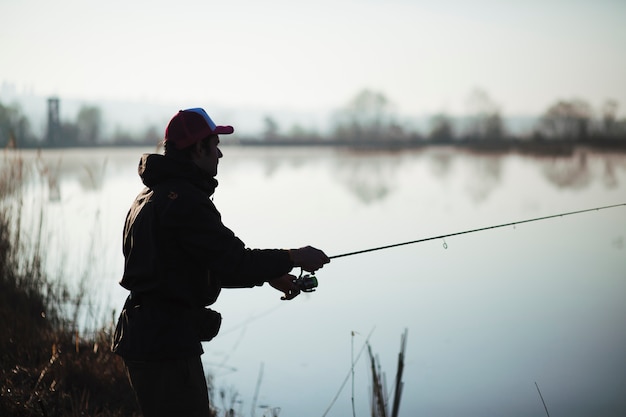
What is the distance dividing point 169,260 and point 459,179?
1666 centimetres

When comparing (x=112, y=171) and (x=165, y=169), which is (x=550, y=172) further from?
(x=165, y=169)

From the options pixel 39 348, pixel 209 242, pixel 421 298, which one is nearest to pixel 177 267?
pixel 209 242

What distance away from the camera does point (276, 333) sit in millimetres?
6156

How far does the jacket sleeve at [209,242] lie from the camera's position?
224cm

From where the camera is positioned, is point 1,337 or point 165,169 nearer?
point 165,169

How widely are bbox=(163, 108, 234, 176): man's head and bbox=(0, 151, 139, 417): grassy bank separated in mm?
1392

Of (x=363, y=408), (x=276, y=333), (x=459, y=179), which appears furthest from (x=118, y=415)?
(x=459, y=179)

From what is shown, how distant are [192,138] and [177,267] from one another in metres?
0.43

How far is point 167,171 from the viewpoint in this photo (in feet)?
7.68

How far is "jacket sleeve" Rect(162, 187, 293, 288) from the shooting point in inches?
88.4

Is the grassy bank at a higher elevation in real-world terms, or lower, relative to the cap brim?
lower

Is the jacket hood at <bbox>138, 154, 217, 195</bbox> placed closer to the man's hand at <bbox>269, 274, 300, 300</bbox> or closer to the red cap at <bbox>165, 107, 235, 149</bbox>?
the red cap at <bbox>165, 107, 235, 149</bbox>

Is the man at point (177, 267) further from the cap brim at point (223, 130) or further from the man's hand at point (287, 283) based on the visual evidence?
the man's hand at point (287, 283)

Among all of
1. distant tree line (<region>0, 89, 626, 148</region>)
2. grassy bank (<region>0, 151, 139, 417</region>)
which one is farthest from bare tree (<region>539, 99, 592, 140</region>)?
grassy bank (<region>0, 151, 139, 417</region>)
